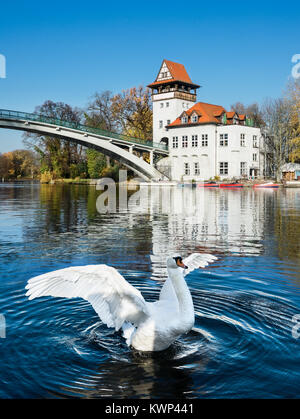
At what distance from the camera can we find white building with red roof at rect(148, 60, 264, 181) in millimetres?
58125

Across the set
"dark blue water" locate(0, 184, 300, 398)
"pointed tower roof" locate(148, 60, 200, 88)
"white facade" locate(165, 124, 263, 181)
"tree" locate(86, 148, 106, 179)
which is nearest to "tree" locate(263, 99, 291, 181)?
"white facade" locate(165, 124, 263, 181)

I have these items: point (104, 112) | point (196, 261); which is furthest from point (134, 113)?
point (196, 261)

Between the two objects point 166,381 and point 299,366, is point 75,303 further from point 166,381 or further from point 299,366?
point 299,366

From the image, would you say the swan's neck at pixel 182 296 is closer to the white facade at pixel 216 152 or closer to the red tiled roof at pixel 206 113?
the white facade at pixel 216 152

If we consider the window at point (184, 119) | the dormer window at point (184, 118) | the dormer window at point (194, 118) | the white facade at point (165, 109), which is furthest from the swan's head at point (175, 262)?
the white facade at point (165, 109)

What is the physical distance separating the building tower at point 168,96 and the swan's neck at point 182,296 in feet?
201

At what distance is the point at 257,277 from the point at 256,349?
3.24 meters

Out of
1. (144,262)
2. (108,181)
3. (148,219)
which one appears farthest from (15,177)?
(144,262)

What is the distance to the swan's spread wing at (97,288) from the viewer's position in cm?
450

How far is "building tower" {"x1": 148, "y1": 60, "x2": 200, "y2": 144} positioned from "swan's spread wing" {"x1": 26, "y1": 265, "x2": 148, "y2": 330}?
202 ft

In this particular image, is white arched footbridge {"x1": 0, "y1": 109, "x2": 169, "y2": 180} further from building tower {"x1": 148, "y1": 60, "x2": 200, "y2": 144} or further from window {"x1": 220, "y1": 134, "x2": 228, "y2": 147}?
window {"x1": 220, "y1": 134, "x2": 228, "y2": 147}
